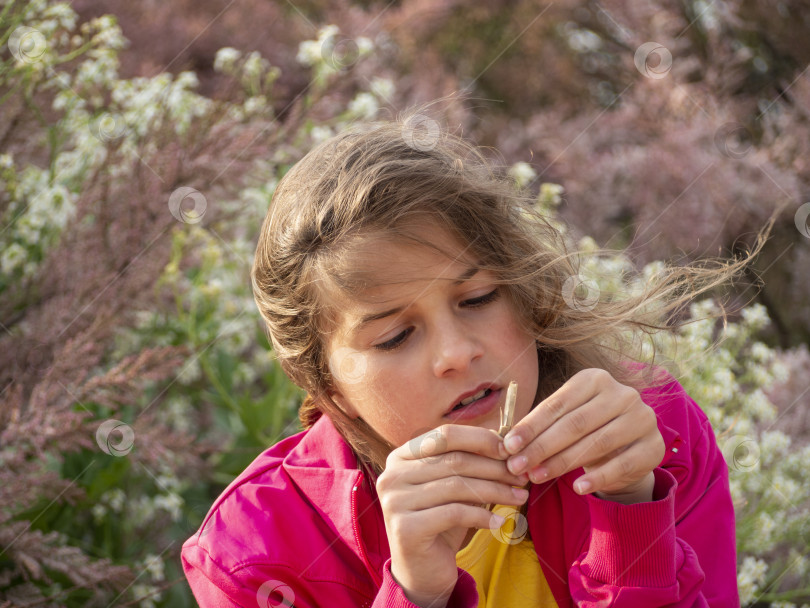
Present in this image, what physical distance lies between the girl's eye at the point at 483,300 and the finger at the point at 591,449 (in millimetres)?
300

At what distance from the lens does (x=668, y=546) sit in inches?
50.1

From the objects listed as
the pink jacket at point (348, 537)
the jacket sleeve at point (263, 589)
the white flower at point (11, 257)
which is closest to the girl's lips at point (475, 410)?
the pink jacket at point (348, 537)

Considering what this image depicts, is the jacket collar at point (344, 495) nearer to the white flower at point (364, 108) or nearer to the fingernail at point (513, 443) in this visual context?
the fingernail at point (513, 443)

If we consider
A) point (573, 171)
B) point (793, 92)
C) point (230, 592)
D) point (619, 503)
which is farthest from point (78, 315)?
point (793, 92)

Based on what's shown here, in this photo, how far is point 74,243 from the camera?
214 centimetres

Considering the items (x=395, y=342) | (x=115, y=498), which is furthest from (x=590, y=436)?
(x=115, y=498)

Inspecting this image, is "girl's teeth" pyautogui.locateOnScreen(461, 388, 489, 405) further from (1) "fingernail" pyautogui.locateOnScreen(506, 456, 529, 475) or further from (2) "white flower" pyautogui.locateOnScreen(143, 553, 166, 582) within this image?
(2) "white flower" pyautogui.locateOnScreen(143, 553, 166, 582)

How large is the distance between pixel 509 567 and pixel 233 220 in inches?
59.0

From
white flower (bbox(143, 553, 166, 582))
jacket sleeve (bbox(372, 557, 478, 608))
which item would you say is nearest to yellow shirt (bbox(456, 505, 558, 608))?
jacket sleeve (bbox(372, 557, 478, 608))

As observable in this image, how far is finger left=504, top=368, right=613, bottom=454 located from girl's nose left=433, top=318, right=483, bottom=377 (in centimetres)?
15

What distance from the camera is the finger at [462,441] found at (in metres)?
1.12

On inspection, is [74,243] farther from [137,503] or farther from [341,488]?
[341,488]

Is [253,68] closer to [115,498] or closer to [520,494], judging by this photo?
[115,498]

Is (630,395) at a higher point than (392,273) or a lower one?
lower
